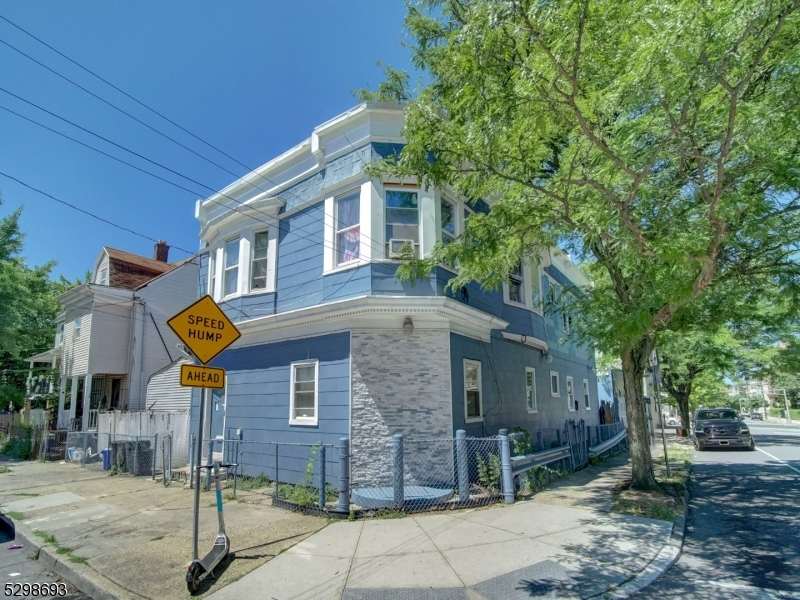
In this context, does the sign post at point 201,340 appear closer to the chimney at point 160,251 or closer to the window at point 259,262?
the window at point 259,262

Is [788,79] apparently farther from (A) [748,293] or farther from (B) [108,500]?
(B) [108,500]

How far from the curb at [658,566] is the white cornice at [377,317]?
524 cm

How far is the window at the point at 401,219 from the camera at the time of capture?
1007 cm

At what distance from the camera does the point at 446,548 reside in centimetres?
616

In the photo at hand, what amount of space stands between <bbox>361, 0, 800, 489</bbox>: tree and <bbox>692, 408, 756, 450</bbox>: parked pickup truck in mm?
14469

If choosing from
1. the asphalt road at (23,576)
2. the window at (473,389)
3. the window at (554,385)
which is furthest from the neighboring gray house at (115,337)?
the window at (554,385)

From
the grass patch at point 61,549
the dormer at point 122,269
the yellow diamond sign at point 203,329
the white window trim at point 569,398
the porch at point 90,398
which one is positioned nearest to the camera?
the yellow diamond sign at point 203,329

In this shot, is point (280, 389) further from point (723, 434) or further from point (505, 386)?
point (723, 434)

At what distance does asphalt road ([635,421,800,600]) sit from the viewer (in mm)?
5016

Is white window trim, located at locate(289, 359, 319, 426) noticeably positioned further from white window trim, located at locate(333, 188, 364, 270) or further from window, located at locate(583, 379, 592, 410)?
window, located at locate(583, 379, 592, 410)

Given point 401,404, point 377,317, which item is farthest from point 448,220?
point 401,404

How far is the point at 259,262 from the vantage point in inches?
487

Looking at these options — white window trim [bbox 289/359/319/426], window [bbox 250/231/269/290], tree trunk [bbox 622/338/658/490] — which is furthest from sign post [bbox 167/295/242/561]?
tree trunk [bbox 622/338/658/490]

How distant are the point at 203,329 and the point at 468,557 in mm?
4364
